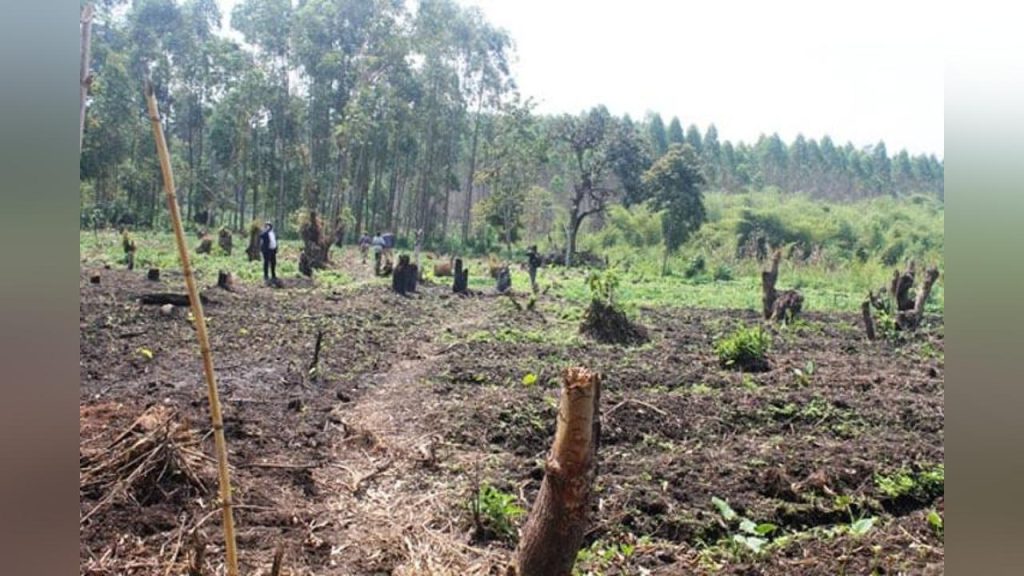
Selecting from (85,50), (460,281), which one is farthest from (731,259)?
(85,50)

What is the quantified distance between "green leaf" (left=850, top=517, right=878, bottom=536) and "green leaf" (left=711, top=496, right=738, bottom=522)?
1.38 feet

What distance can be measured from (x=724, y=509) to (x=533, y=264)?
162 centimetres

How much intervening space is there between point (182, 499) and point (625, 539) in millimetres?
1631

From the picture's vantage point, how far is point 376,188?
150 inches

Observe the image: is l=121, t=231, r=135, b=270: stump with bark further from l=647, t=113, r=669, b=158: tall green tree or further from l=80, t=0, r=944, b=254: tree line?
l=647, t=113, r=669, b=158: tall green tree

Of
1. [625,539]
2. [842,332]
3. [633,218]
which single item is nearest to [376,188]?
[633,218]

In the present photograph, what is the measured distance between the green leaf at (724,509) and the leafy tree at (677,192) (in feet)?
4.34

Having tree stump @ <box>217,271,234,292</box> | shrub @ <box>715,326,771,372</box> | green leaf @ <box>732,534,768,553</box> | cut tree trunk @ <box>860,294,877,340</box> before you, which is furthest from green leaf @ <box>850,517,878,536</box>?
tree stump @ <box>217,271,234,292</box>

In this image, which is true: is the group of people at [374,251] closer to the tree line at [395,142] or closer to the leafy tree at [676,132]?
the tree line at [395,142]

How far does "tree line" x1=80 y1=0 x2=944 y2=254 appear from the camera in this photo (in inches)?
137

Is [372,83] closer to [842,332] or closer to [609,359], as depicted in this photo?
[609,359]

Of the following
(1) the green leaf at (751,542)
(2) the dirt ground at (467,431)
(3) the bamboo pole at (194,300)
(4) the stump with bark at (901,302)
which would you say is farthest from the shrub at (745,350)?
(3) the bamboo pole at (194,300)

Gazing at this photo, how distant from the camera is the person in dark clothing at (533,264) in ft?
12.9

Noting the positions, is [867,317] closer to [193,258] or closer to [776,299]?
[776,299]
